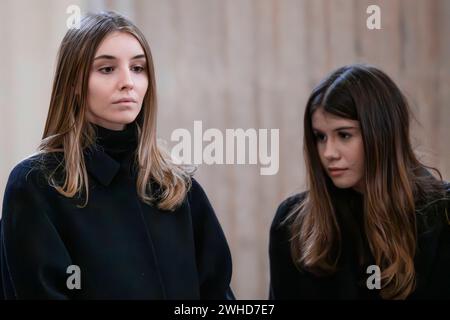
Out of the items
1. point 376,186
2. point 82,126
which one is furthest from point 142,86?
point 376,186

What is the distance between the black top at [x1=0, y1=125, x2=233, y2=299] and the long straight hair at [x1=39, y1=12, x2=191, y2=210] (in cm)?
2

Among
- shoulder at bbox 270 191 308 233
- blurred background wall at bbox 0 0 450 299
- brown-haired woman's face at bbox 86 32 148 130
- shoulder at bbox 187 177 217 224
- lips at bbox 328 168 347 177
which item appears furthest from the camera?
blurred background wall at bbox 0 0 450 299

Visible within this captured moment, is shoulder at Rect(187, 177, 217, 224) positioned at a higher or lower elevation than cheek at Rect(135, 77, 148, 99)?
lower

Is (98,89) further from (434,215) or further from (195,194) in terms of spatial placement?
(434,215)

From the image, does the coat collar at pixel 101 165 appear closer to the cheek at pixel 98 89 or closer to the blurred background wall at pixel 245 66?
the cheek at pixel 98 89

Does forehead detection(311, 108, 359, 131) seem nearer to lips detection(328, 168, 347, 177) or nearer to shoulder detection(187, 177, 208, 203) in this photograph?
lips detection(328, 168, 347, 177)

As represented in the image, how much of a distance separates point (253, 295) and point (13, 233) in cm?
124

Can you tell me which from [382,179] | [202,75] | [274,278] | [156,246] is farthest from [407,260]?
[202,75]

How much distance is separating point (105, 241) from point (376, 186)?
2.22 ft

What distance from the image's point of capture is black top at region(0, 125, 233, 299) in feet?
4.51

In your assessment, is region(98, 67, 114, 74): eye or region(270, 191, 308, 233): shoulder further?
region(270, 191, 308, 233): shoulder

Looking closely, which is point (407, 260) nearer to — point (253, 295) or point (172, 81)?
point (253, 295)

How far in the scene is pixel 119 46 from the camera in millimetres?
1484

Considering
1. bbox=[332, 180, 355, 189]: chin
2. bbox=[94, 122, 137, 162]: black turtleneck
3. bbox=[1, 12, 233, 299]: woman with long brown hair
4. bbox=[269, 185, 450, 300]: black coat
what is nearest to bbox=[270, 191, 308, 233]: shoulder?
bbox=[269, 185, 450, 300]: black coat
